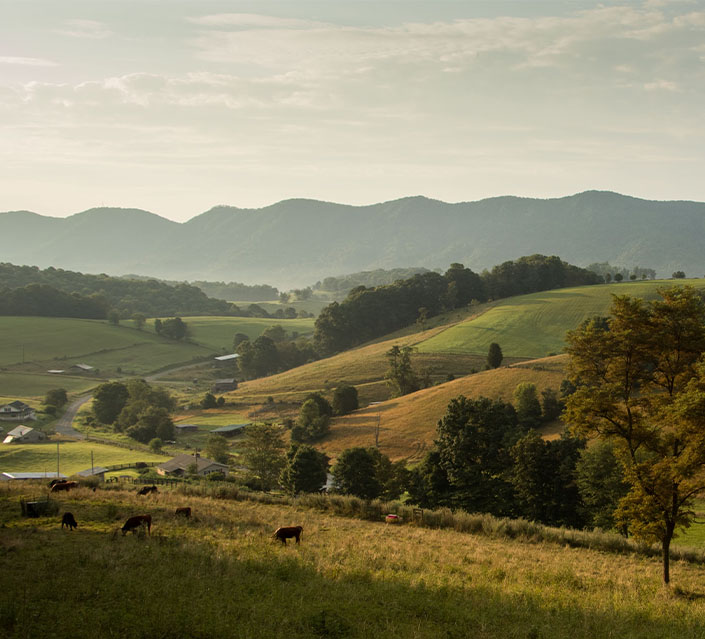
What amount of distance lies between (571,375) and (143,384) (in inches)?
4117

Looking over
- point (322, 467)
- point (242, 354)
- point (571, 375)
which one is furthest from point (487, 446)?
point (242, 354)

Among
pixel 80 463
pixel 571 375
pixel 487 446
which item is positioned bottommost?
pixel 80 463

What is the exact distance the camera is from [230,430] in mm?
97625

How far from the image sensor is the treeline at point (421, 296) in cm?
16638

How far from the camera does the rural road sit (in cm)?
9810

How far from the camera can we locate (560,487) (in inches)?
1793

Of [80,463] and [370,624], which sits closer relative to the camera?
[370,624]

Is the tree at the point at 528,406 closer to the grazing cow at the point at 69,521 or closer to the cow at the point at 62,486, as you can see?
the cow at the point at 62,486

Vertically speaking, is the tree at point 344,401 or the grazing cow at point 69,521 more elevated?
the grazing cow at point 69,521

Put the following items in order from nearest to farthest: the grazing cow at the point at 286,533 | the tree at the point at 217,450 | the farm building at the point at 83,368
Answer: the grazing cow at the point at 286,533
the tree at the point at 217,450
the farm building at the point at 83,368

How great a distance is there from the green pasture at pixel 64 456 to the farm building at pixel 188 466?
22.2ft

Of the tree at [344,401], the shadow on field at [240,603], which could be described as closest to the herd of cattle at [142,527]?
the shadow on field at [240,603]

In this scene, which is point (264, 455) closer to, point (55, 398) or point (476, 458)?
point (476, 458)

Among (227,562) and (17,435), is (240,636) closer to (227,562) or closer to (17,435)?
(227,562)
